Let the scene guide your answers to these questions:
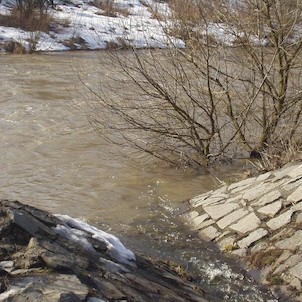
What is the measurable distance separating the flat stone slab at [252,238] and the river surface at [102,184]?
0.80ft

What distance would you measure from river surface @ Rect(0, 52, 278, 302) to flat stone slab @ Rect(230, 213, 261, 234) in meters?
0.34

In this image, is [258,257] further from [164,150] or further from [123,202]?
[164,150]

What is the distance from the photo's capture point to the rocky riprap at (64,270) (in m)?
2.88

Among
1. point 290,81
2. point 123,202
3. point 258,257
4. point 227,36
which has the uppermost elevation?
point 227,36

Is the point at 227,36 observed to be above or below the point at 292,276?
above

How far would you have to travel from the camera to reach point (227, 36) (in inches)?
283

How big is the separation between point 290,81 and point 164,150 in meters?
2.00

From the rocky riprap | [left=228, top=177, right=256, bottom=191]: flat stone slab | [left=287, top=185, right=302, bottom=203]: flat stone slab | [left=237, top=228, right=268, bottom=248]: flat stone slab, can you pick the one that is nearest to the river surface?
[left=237, top=228, right=268, bottom=248]: flat stone slab

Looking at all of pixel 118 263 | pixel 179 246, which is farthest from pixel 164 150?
pixel 118 263

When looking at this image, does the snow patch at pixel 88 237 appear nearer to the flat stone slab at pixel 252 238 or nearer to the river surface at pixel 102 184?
the river surface at pixel 102 184

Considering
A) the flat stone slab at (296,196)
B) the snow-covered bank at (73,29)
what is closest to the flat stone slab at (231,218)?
the flat stone slab at (296,196)

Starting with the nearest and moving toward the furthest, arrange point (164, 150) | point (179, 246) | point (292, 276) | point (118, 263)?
point (118, 263) < point (292, 276) < point (179, 246) < point (164, 150)

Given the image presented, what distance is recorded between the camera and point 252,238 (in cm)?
493

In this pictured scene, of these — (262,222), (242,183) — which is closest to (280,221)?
(262,222)
